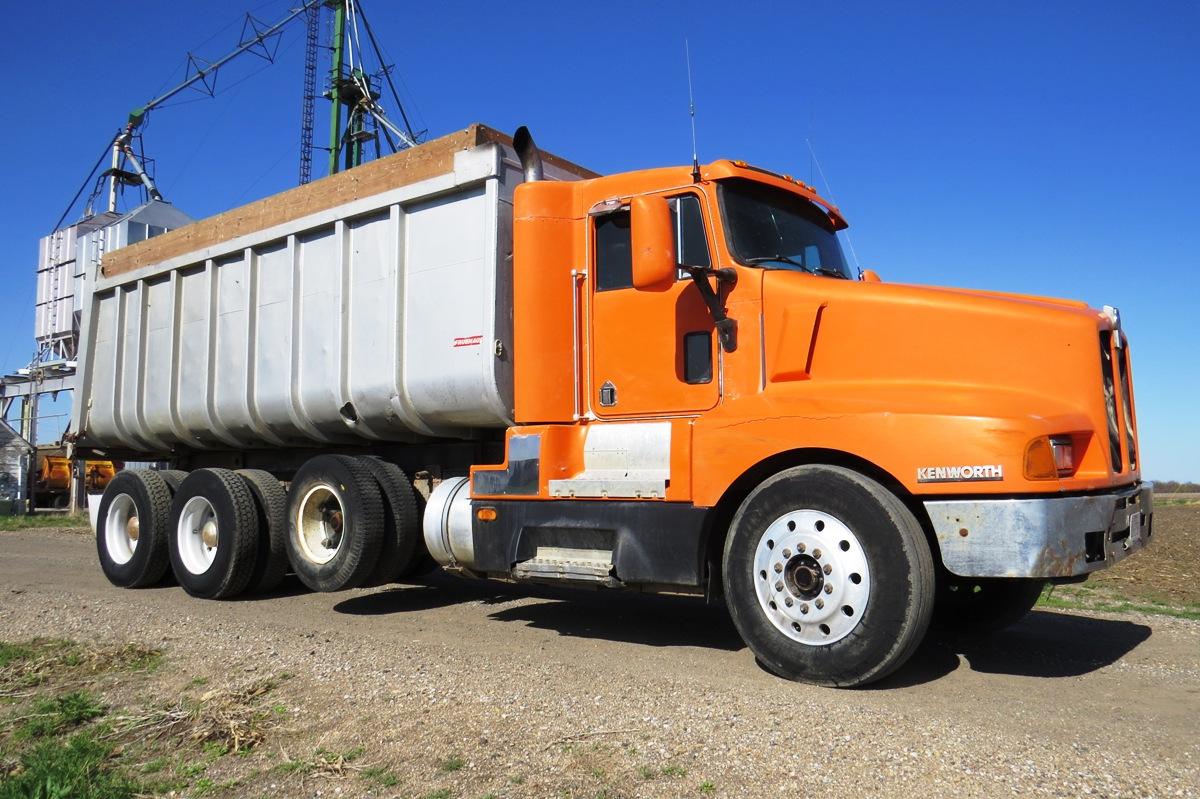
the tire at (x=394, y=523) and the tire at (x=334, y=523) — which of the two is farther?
the tire at (x=394, y=523)

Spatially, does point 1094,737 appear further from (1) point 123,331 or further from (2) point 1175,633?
(1) point 123,331

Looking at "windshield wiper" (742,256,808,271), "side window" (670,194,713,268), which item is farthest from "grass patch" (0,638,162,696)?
"windshield wiper" (742,256,808,271)

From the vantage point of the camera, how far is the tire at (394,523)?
7.21m

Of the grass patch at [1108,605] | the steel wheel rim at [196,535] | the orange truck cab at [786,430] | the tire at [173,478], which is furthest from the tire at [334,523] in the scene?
the grass patch at [1108,605]

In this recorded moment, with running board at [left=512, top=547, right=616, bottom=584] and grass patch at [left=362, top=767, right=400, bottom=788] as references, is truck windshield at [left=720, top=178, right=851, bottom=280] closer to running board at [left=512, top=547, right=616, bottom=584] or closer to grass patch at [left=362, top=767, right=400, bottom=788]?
running board at [left=512, top=547, right=616, bottom=584]

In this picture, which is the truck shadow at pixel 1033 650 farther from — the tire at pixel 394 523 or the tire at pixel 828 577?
the tire at pixel 394 523

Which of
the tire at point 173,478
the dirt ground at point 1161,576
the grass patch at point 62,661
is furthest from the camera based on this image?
the tire at point 173,478

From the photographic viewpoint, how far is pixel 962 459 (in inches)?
173

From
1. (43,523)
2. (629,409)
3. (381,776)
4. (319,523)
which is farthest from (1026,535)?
(43,523)

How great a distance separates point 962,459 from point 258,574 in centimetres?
640

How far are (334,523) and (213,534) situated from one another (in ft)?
5.65

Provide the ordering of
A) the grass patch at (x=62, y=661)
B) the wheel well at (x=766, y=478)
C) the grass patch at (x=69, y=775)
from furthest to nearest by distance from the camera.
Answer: the grass patch at (x=62, y=661), the wheel well at (x=766, y=478), the grass patch at (x=69, y=775)

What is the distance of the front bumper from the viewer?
4.29 meters

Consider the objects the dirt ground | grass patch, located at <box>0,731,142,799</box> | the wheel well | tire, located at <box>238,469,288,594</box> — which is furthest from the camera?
the dirt ground
